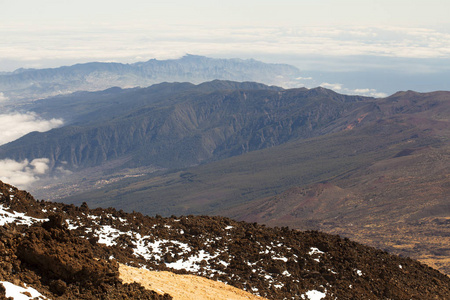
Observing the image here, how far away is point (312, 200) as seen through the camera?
160 metres

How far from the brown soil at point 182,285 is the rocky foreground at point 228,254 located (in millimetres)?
1056

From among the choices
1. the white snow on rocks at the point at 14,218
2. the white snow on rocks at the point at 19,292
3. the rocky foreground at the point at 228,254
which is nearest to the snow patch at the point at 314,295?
the rocky foreground at the point at 228,254

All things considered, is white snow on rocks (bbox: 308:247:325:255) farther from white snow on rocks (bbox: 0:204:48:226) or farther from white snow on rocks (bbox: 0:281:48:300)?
white snow on rocks (bbox: 0:281:48:300)

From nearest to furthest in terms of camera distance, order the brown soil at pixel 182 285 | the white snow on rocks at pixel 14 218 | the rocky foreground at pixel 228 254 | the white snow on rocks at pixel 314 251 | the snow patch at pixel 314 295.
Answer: the brown soil at pixel 182 285
the rocky foreground at pixel 228 254
the white snow on rocks at pixel 14 218
the snow patch at pixel 314 295
the white snow on rocks at pixel 314 251

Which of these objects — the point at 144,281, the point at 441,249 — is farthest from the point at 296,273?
the point at 441,249

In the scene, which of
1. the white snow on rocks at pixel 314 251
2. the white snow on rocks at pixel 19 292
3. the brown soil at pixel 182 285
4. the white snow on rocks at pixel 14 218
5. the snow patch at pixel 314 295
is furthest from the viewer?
the white snow on rocks at pixel 314 251

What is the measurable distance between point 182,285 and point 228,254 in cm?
771

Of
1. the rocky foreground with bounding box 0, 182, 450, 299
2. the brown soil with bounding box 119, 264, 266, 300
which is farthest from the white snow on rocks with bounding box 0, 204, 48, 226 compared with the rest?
the brown soil with bounding box 119, 264, 266, 300

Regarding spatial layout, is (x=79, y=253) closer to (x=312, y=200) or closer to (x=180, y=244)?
(x=180, y=244)

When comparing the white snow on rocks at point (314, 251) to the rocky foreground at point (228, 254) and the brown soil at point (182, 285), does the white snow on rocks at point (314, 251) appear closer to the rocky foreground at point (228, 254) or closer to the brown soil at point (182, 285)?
the rocky foreground at point (228, 254)

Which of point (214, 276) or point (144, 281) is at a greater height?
point (144, 281)

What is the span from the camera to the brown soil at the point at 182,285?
23.7 meters

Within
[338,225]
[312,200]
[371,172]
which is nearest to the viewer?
[338,225]

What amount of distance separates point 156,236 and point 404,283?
16973mm
